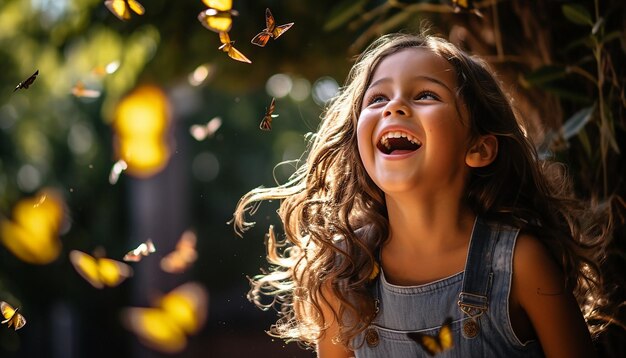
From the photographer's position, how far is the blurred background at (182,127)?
1798 mm

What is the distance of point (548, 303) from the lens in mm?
1309

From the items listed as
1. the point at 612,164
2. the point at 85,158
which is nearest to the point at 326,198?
the point at 612,164

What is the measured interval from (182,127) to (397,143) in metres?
3.95

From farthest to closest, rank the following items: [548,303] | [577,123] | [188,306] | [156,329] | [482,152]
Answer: [188,306] → [156,329] → [577,123] → [482,152] → [548,303]

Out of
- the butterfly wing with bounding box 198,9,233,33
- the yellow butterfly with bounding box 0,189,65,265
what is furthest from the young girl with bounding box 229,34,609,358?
the yellow butterfly with bounding box 0,189,65,265

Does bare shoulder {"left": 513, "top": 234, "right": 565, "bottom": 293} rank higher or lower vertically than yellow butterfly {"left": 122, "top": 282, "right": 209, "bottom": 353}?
higher

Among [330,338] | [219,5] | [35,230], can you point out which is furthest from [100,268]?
[35,230]

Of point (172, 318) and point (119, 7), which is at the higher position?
point (119, 7)

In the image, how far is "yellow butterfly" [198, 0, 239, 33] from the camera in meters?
1.34

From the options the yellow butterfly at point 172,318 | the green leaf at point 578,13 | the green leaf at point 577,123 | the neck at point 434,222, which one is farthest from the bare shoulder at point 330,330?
the yellow butterfly at point 172,318

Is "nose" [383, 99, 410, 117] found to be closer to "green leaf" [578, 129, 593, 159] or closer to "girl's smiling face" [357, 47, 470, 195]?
"girl's smiling face" [357, 47, 470, 195]

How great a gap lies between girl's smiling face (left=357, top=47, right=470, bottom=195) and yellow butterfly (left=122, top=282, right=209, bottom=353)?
191 centimetres

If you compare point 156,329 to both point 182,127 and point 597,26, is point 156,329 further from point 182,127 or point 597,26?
point 597,26

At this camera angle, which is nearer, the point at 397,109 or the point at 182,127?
the point at 397,109
